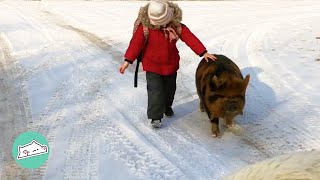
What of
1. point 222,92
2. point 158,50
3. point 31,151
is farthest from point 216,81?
point 31,151

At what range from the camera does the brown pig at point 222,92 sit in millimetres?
4875

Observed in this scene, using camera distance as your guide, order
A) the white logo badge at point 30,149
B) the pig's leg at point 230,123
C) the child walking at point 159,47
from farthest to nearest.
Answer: the pig's leg at point 230,123
the child walking at point 159,47
the white logo badge at point 30,149

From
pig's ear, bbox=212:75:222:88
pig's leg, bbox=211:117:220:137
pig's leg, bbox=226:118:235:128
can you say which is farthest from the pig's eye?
pig's leg, bbox=226:118:235:128

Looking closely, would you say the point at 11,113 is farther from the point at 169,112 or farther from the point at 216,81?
the point at 216,81

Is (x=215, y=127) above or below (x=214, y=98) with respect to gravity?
below

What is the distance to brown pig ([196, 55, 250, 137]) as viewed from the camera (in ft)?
16.0

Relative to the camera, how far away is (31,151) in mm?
4027

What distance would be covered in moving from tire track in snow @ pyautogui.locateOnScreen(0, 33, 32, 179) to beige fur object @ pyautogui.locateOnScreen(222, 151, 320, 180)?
9.18 ft

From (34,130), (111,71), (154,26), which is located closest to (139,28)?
(154,26)

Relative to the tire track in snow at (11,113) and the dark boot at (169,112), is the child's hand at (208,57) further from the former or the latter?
the tire track in snow at (11,113)

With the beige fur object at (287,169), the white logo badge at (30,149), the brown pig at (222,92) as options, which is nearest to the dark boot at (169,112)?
the brown pig at (222,92)

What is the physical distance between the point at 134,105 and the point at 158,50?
125 cm

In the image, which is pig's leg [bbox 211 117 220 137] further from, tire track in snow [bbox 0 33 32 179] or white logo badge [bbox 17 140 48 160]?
tire track in snow [bbox 0 33 32 179]

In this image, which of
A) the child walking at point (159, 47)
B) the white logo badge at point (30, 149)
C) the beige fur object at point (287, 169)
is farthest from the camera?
the child walking at point (159, 47)
